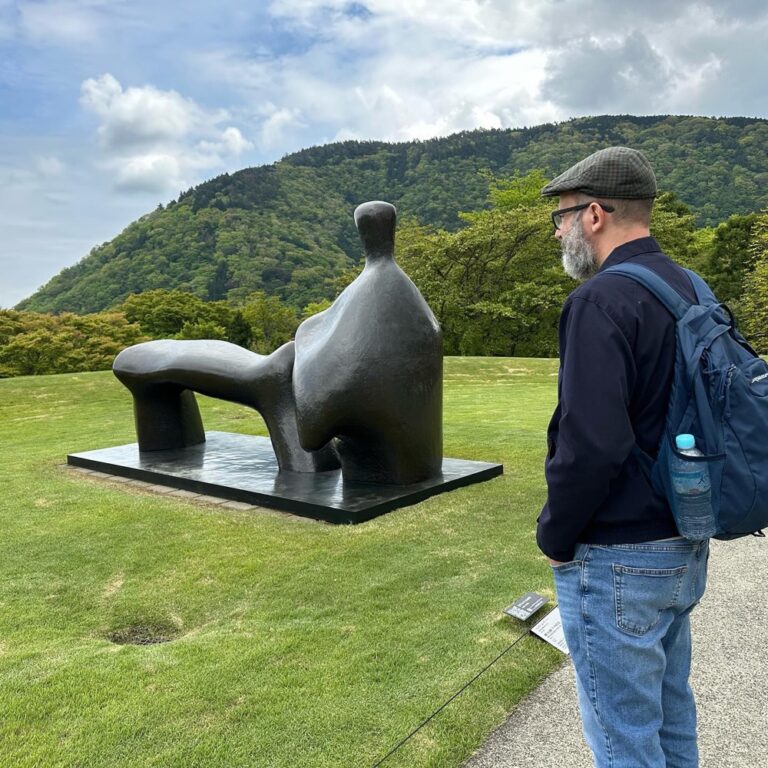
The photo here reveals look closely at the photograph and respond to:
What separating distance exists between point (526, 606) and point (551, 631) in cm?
23

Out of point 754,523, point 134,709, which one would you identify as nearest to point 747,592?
point 754,523

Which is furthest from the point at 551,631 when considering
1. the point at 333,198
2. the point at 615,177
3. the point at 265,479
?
the point at 333,198

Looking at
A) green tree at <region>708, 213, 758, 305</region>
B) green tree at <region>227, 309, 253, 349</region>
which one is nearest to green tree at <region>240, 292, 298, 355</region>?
green tree at <region>227, 309, 253, 349</region>

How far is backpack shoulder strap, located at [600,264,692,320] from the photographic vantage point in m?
1.58

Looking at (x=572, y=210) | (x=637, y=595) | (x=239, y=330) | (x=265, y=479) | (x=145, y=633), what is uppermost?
(x=572, y=210)

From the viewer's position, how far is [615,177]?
1688mm

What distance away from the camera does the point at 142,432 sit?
26.1 feet

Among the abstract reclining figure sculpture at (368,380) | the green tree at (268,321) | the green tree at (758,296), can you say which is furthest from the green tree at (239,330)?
the abstract reclining figure sculpture at (368,380)

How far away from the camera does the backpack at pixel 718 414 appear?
148 cm

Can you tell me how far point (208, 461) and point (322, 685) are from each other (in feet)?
15.4

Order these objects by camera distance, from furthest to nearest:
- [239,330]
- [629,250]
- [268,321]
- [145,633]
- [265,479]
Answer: [268,321] → [239,330] → [265,479] → [145,633] → [629,250]

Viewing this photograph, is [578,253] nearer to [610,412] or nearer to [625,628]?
[610,412]

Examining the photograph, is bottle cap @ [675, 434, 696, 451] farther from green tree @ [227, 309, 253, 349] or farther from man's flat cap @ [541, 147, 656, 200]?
green tree @ [227, 309, 253, 349]

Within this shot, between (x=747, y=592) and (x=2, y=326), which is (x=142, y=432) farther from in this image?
(x=2, y=326)
